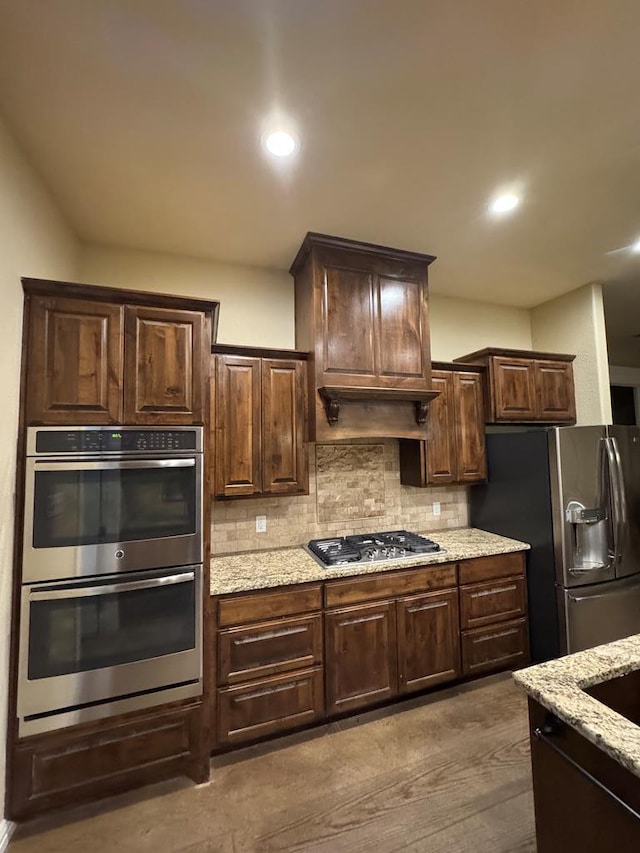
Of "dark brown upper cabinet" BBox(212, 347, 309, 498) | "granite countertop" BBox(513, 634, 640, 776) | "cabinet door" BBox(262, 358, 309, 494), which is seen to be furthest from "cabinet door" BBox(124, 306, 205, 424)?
"granite countertop" BBox(513, 634, 640, 776)

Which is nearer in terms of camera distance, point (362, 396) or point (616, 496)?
point (362, 396)

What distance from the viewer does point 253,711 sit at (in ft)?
6.93

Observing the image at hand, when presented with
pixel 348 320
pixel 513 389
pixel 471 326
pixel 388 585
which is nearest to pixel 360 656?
pixel 388 585

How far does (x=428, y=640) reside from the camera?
8.29 ft

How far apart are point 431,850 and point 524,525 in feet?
6.58

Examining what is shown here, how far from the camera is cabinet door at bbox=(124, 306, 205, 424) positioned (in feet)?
6.41

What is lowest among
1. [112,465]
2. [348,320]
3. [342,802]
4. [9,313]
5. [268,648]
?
[342,802]

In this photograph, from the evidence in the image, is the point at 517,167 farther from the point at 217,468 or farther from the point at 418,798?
the point at 418,798

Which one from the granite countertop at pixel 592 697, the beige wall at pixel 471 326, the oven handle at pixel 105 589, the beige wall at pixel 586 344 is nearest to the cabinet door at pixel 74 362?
the oven handle at pixel 105 589

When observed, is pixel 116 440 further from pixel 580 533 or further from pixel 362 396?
pixel 580 533

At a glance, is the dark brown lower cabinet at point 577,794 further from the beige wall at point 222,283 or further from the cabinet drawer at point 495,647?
the beige wall at point 222,283

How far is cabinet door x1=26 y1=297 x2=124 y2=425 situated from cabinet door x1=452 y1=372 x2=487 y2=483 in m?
2.48

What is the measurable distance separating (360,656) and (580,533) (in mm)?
1746

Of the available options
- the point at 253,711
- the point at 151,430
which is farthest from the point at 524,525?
the point at 151,430
